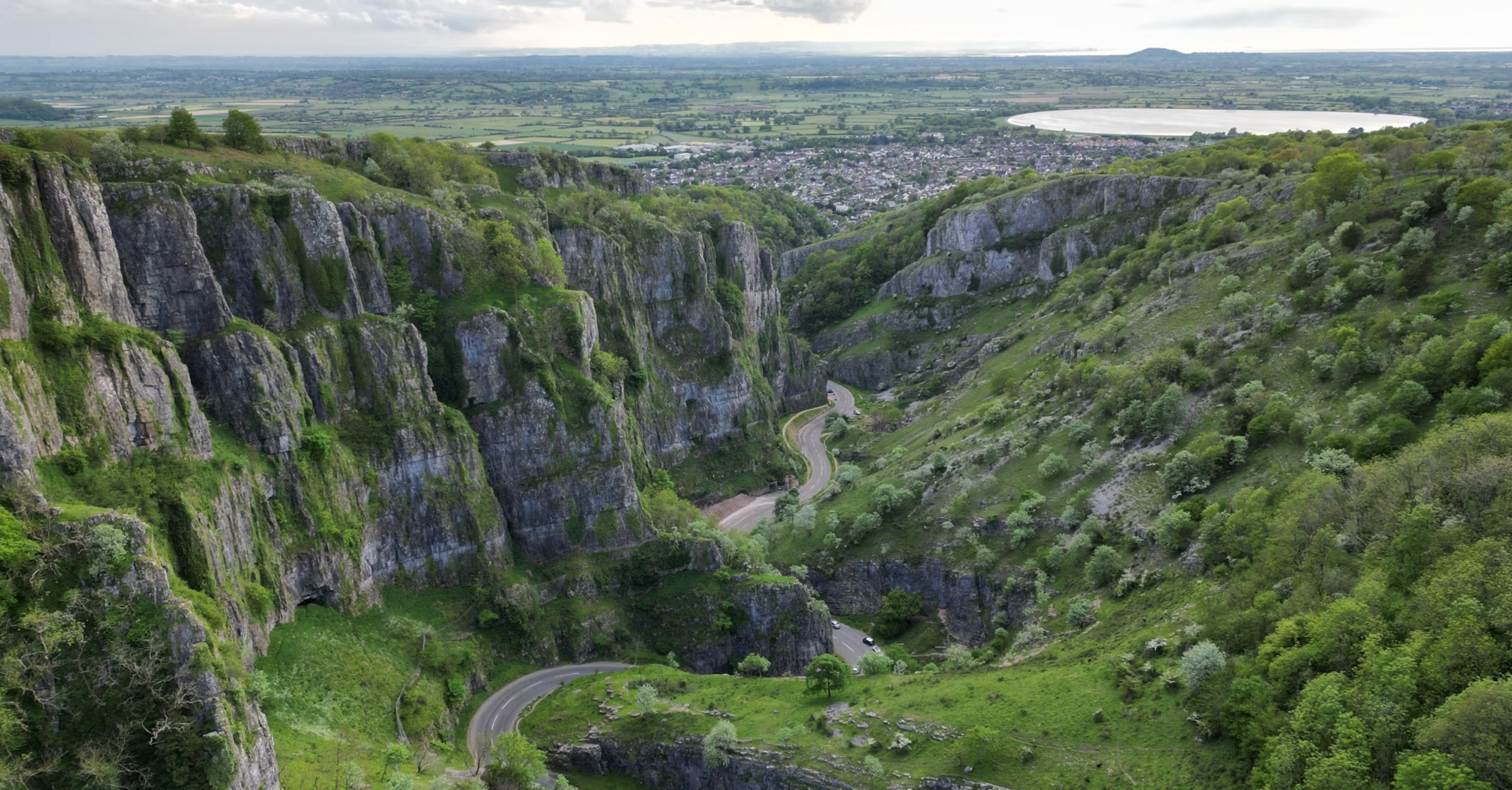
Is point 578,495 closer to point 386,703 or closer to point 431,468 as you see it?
point 431,468

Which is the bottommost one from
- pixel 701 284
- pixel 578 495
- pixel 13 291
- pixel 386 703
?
pixel 386 703

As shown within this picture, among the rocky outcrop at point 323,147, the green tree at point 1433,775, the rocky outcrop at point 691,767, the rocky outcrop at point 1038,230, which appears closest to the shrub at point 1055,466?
the rocky outcrop at point 691,767

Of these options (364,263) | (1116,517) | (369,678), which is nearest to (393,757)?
(369,678)

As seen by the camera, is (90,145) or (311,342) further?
(311,342)

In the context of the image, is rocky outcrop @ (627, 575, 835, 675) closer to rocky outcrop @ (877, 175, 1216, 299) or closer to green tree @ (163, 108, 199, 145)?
green tree @ (163, 108, 199, 145)

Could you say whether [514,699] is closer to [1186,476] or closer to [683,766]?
[683,766]

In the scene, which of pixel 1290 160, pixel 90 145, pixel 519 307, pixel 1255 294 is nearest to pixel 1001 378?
pixel 1255 294

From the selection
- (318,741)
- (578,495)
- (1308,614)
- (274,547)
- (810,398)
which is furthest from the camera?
(810,398)

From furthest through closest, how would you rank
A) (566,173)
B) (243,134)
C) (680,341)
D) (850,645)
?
(680,341)
(566,173)
(850,645)
(243,134)
